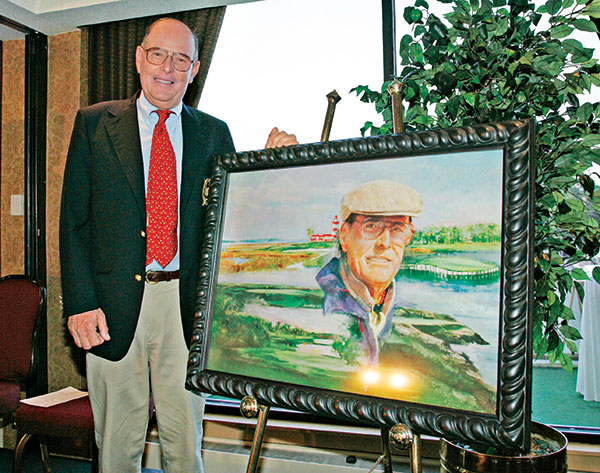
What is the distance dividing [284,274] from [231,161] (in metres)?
0.36

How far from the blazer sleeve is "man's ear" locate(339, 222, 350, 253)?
86 centimetres

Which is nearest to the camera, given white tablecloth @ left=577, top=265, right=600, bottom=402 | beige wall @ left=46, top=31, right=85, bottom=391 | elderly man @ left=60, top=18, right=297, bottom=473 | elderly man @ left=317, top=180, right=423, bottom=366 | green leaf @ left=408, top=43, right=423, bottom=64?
elderly man @ left=317, top=180, right=423, bottom=366

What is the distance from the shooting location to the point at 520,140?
1.04 metres

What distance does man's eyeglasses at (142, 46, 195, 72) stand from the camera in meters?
1.66

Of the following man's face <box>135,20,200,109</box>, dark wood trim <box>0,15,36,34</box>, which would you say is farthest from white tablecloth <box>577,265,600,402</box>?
dark wood trim <box>0,15,36,34</box>

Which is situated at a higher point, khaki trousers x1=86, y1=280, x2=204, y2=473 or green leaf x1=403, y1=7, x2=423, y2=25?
green leaf x1=403, y1=7, x2=423, y2=25

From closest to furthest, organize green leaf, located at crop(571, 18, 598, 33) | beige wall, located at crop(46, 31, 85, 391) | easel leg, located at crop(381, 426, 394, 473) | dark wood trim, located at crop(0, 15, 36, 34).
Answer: easel leg, located at crop(381, 426, 394, 473)
green leaf, located at crop(571, 18, 598, 33)
dark wood trim, located at crop(0, 15, 36, 34)
beige wall, located at crop(46, 31, 85, 391)

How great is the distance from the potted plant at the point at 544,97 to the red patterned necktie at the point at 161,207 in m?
0.92

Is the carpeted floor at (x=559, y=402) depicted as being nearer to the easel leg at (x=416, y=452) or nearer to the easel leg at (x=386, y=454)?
the easel leg at (x=386, y=454)

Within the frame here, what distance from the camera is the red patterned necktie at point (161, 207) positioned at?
167 centimetres

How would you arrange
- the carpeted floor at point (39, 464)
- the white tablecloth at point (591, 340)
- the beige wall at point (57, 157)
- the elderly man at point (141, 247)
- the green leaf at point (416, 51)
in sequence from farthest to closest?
the beige wall at point (57, 157) → the carpeted floor at point (39, 464) → the white tablecloth at point (591, 340) → the green leaf at point (416, 51) → the elderly man at point (141, 247)

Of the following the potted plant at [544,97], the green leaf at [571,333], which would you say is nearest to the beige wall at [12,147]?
the potted plant at [544,97]

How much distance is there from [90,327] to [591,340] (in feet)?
7.77

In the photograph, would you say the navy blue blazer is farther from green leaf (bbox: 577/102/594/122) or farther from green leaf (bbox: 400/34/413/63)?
green leaf (bbox: 577/102/594/122)
